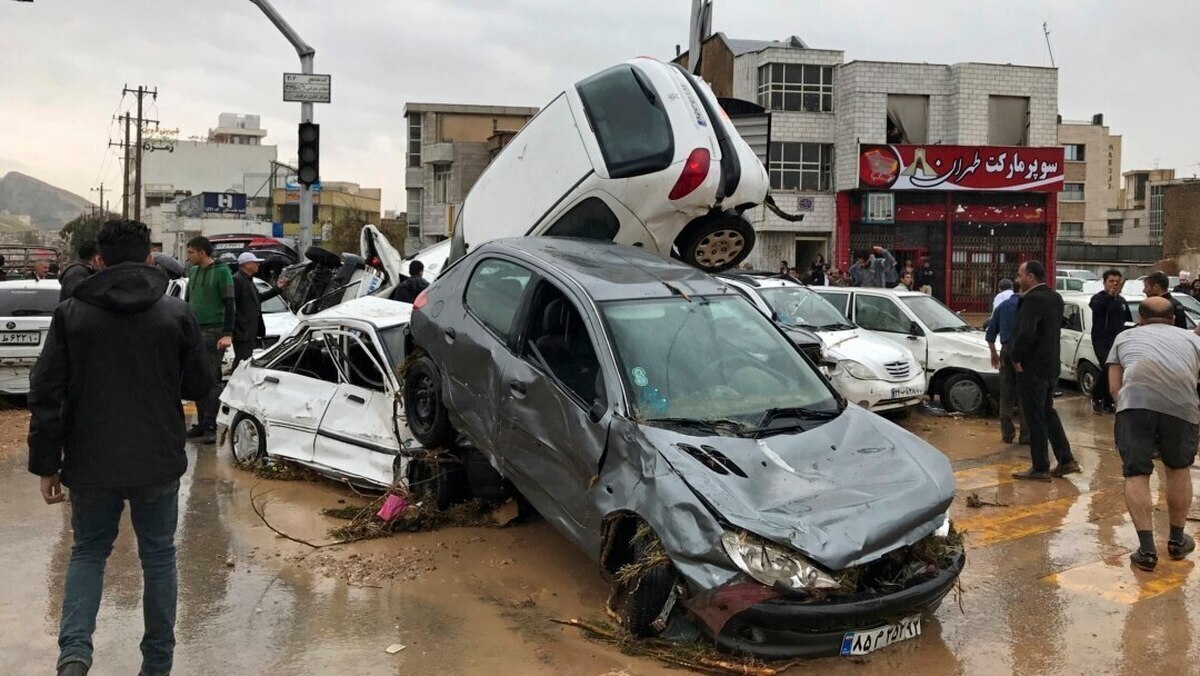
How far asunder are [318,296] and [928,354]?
26.0ft

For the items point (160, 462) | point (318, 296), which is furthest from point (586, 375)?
point (318, 296)

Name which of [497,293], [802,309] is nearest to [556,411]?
[497,293]

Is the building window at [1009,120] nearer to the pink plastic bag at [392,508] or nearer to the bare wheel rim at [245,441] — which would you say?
the bare wheel rim at [245,441]

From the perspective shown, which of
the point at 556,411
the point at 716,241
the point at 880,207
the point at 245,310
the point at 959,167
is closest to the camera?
the point at 556,411

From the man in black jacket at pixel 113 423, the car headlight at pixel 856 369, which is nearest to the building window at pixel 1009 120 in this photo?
the car headlight at pixel 856 369

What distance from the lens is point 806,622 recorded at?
400 cm

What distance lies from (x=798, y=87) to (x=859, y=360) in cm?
2647

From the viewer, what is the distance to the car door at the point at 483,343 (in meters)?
5.60

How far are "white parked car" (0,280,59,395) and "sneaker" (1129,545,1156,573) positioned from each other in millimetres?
10418

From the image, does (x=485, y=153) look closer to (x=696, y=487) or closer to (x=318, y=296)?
(x=318, y=296)

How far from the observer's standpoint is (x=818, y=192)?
1353 inches

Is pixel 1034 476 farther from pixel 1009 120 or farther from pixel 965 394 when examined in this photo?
pixel 1009 120

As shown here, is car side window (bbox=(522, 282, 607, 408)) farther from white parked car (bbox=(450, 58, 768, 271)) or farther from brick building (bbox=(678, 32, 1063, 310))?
brick building (bbox=(678, 32, 1063, 310))

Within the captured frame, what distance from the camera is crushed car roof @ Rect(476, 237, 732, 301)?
214 inches
